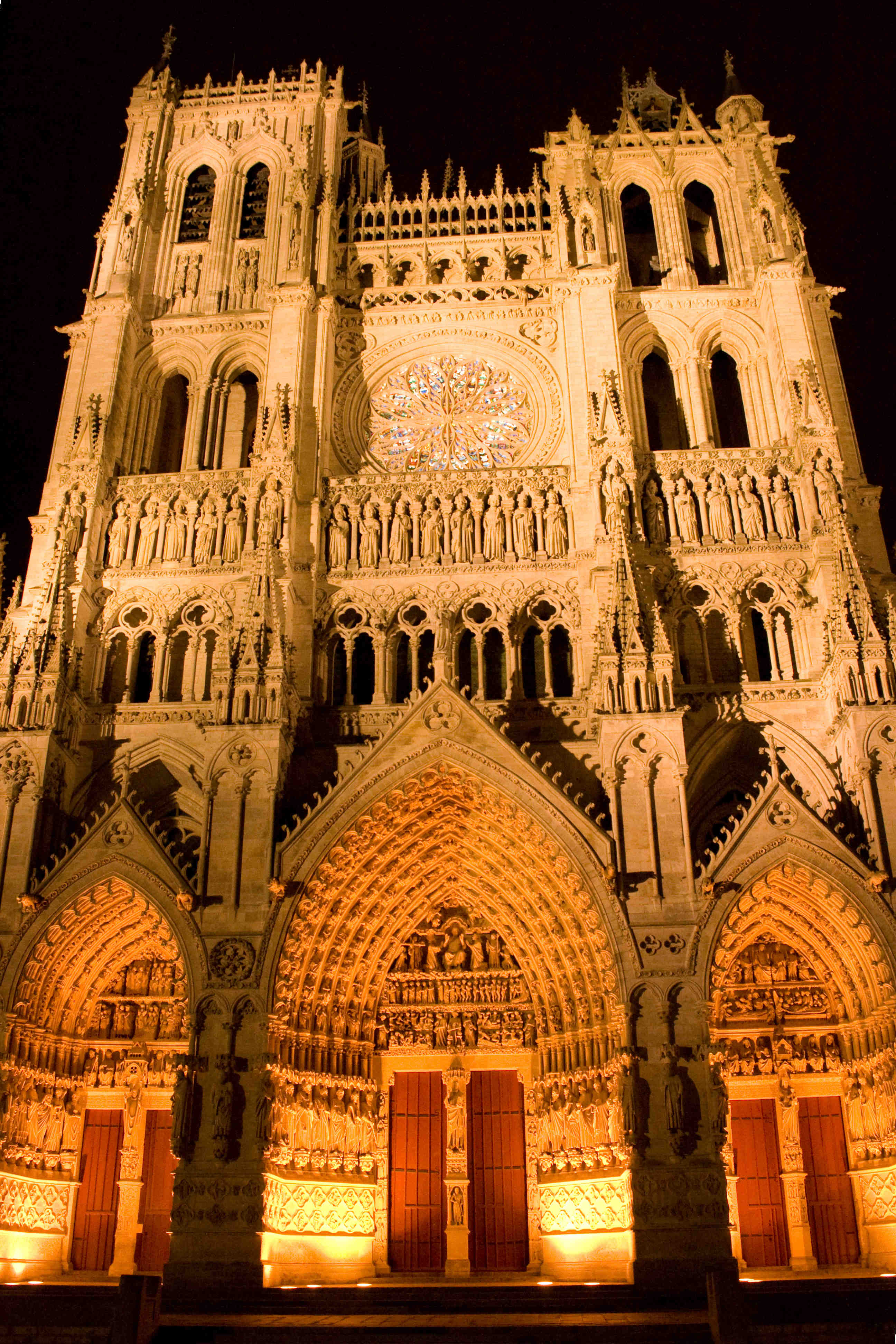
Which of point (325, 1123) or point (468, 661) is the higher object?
point (468, 661)

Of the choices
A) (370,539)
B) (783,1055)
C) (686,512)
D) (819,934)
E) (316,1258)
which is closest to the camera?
(316,1258)

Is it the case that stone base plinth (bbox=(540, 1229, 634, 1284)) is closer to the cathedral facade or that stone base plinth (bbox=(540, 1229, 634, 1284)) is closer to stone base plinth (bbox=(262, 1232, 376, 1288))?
the cathedral facade

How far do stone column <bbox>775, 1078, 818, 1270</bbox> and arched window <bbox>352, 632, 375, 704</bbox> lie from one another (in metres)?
9.57

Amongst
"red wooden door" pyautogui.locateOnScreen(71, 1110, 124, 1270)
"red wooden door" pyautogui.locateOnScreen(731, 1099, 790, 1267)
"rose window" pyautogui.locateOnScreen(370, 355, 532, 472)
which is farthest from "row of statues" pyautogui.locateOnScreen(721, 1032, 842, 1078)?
"rose window" pyautogui.locateOnScreen(370, 355, 532, 472)

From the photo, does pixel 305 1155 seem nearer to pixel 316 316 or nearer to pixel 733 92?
pixel 316 316

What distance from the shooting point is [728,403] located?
80.8ft

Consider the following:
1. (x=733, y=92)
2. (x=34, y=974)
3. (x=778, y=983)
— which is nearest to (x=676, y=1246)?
(x=778, y=983)

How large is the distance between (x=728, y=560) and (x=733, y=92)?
1401 cm

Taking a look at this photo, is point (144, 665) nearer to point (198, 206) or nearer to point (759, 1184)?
point (198, 206)

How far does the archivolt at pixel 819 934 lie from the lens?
54.6ft

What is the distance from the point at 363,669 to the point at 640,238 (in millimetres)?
13184

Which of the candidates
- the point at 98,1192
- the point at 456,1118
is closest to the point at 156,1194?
the point at 98,1192

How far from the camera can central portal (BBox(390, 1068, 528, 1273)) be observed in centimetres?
1781

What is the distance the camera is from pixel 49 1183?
1748 centimetres
